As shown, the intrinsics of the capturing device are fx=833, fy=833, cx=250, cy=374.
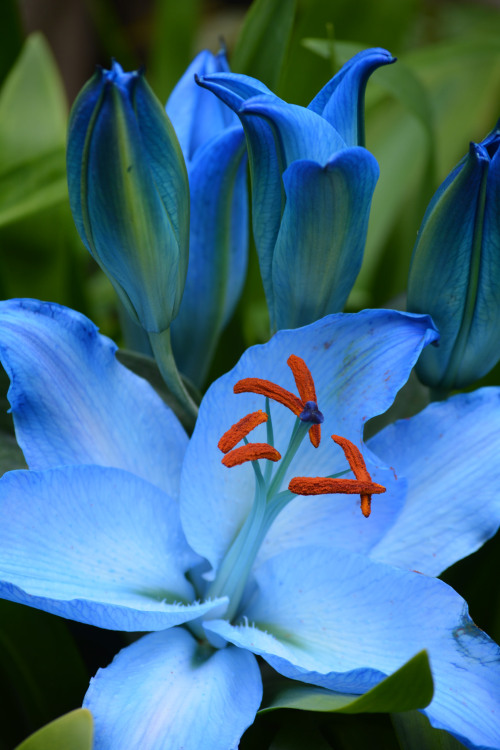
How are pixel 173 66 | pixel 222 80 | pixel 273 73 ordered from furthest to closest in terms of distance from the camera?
pixel 173 66, pixel 273 73, pixel 222 80

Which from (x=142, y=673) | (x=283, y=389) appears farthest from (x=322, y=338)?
(x=142, y=673)

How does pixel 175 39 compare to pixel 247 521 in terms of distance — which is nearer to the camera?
pixel 247 521

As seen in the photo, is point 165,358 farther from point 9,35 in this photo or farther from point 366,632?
point 9,35

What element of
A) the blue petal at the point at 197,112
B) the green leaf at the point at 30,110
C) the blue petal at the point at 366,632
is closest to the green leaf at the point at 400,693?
the blue petal at the point at 366,632

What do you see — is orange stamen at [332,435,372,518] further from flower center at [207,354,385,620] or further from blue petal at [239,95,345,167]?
blue petal at [239,95,345,167]

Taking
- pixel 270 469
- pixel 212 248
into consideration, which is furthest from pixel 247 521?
pixel 212 248

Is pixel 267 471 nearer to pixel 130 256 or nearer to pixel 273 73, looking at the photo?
pixel 130 256

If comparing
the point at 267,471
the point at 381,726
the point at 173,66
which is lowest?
the point at 381,726
